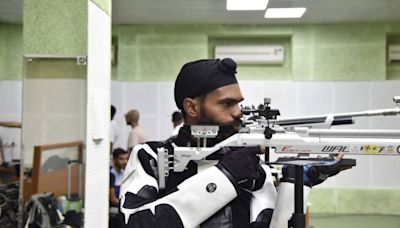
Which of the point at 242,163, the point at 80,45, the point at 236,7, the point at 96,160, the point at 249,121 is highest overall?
the point at 236,7

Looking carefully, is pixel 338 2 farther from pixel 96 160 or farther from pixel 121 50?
pixel 96 160

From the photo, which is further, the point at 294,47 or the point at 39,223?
the point at 294,47

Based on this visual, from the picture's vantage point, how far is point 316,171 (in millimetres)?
1212

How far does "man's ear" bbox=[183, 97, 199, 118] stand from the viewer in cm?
125

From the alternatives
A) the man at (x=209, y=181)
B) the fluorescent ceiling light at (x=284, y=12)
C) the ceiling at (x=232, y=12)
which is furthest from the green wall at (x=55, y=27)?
the fluorescent ceiling light at (x=284, y=12)

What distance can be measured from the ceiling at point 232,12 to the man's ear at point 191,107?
4.26 metres

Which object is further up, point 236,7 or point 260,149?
point 236,7

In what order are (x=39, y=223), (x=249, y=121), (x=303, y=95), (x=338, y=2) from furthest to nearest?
(x=303, y=95), (x=338, y=2), (x=39, y=223), (x=249, y=121)

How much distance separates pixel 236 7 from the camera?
5.63 meters

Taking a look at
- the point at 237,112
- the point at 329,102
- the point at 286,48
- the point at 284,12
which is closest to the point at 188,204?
the point at 237,112

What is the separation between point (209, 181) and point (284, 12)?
510 cm

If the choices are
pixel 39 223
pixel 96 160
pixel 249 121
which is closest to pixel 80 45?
pixel 96 160

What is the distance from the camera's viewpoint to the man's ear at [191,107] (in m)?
1.25

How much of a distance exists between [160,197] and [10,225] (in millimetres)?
2036
